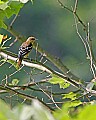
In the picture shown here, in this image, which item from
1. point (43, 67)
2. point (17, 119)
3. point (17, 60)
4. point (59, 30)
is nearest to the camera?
point (17, 119)

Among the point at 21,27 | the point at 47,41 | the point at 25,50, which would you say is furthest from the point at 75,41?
the point at 25,50

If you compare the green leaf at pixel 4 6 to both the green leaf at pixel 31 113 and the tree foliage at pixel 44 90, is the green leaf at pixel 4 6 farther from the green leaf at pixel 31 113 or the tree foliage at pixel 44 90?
the green leaf at pixel 31 113

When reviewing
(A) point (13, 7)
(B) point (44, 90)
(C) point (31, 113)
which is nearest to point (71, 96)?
(B) point (44, 90)

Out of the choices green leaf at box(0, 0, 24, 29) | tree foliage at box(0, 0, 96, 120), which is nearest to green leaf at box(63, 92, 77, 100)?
tree foliage at box(0, 0, 96, 120)

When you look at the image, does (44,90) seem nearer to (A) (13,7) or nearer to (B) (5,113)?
(A) (13,7)

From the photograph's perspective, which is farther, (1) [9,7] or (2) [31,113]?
(1) [9,7]

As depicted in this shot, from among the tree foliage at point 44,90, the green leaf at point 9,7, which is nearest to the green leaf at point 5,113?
the tree foliage at point 44,90

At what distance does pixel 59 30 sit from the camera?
47.3 ft

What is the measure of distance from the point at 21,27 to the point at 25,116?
1280 centimetres

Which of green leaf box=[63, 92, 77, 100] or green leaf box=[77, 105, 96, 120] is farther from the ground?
green leaf box=[77, 105, 96, 120]

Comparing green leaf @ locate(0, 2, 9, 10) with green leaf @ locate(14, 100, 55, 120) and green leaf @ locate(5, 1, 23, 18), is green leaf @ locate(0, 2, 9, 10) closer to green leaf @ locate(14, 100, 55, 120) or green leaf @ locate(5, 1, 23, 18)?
green leaf @ locate(5, 1, 23, 18)

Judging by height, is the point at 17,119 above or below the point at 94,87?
above

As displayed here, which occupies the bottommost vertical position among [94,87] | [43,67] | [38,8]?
[94,87]

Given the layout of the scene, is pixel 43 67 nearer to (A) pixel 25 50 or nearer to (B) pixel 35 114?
(A) pixel 25 50
